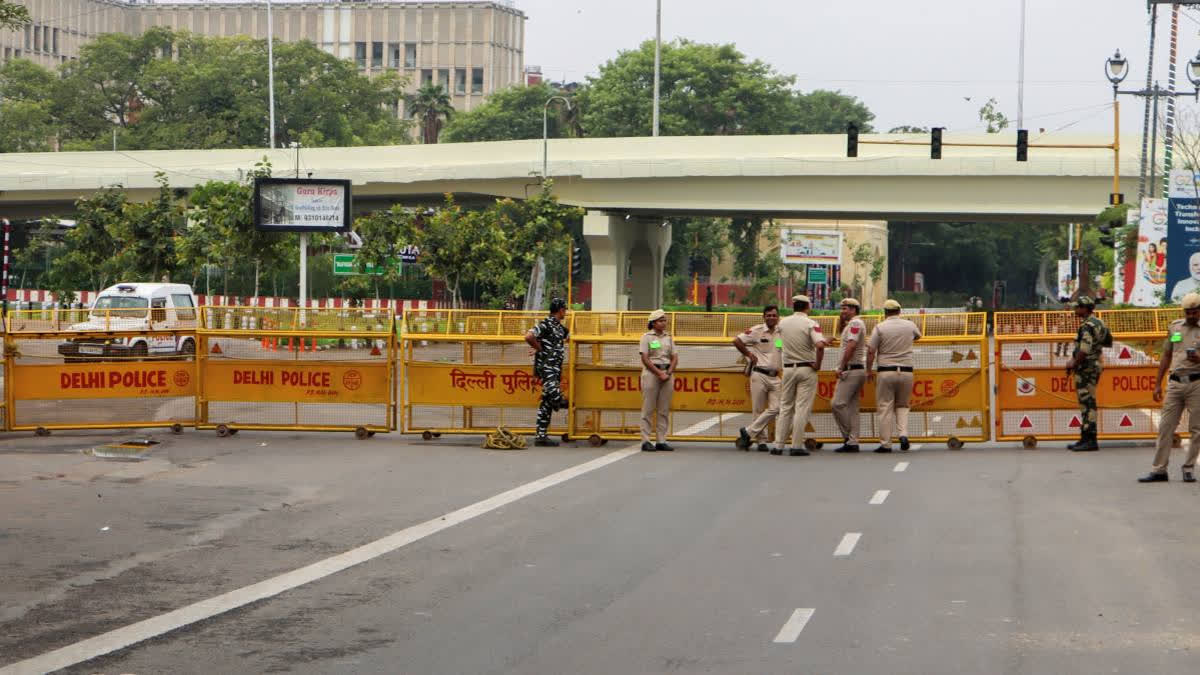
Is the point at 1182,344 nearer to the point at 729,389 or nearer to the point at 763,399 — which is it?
the point at 763,399

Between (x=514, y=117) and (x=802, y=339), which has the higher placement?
(x=514, y=117)

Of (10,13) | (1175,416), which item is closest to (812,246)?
(10,13)

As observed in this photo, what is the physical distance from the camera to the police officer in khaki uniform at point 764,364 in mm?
19797

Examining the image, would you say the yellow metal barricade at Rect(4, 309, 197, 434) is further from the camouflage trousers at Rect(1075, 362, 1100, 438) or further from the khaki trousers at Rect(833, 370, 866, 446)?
the camouflage trousers at Rect(1075, 362, 1100, 438)

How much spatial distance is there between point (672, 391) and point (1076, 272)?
52844 mm

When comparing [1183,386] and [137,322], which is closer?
[1183,386]

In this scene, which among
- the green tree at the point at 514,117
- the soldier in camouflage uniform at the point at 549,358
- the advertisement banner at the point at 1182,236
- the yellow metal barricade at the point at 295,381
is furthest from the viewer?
the green tree at the point at 514,117

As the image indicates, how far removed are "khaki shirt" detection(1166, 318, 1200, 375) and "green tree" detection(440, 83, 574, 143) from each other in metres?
103

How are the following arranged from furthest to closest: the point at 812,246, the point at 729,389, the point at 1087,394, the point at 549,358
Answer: the point at 812,246 < the point at 729,389 < the point at 549,358 < the point at 1087,394

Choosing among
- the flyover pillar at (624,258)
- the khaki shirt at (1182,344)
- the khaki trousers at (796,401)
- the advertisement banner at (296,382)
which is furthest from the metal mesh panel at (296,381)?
the flyover pillar at (624,258)

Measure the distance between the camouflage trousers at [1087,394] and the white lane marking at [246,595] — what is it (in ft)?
23.4

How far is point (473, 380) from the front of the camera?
21.0 meters

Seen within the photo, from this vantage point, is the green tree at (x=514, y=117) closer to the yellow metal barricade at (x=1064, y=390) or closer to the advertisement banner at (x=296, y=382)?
the advertisement banner at (x=296, y=382)

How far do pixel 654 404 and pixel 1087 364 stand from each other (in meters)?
5.05
